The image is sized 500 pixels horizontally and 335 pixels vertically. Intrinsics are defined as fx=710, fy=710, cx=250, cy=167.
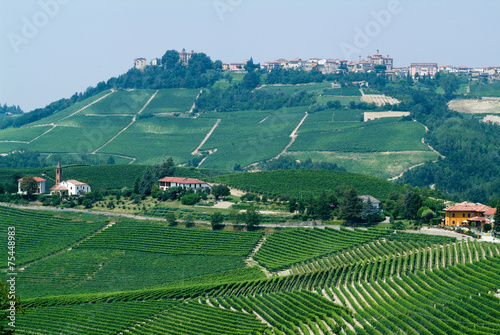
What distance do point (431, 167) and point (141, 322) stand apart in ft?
242

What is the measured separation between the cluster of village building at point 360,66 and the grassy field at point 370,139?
4851 cm

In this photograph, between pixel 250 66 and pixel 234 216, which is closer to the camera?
pixel 234 216

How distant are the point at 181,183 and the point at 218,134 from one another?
57.3 m

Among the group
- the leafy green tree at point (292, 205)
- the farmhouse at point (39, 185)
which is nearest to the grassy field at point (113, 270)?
the leafy green tree at point (292, 205)

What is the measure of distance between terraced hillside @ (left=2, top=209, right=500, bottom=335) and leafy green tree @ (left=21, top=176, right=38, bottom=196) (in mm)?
15878

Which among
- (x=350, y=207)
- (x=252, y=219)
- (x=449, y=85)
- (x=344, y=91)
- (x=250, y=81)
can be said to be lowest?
(x=252, y=219)

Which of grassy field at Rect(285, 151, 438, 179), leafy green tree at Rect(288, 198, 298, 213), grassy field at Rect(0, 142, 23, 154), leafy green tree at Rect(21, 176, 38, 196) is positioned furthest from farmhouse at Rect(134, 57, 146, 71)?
leafy green tree at Rect(288, 198, 298, 213)

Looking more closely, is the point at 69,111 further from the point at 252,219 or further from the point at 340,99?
the point at 252,219

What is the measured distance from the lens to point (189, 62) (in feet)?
561

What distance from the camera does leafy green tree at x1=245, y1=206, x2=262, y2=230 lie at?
199 ft

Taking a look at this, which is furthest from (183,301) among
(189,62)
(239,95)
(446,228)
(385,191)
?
(189,62)

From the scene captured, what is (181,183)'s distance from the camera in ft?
244

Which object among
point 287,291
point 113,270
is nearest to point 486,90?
point 113,270

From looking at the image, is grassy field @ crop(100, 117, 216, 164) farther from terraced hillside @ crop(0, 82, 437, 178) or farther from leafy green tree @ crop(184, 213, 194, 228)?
leafy green tree @ crop(184, 213, 194, 228)
